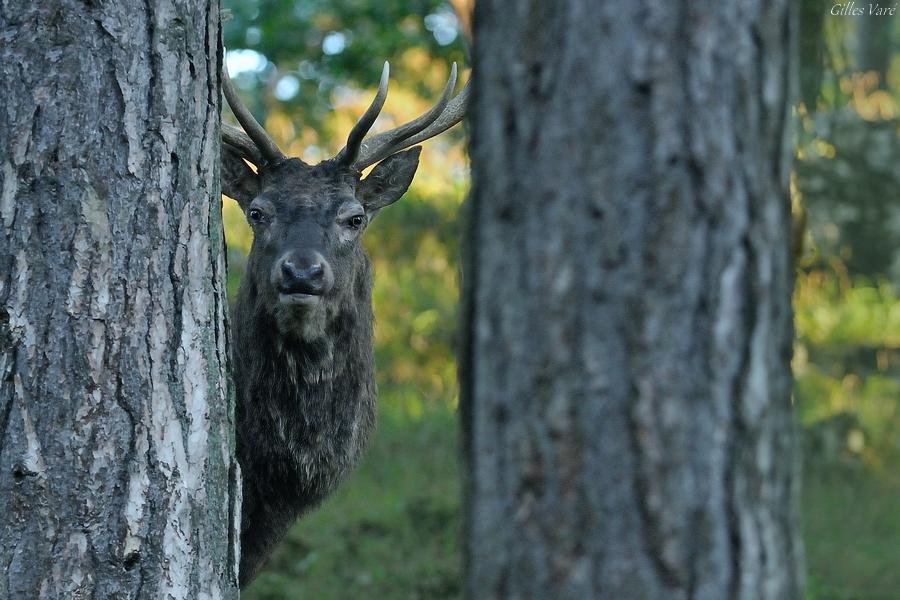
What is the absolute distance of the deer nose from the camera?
5.05m

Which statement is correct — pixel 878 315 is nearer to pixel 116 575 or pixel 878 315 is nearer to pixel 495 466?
pixel 116 575

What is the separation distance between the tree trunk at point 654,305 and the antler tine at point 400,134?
4187mm

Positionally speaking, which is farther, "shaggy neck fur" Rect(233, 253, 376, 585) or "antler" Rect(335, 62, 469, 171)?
"antler" Rect(335, 62, 469, 171)

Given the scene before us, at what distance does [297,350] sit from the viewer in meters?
5.18

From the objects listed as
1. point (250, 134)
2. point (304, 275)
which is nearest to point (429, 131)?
point (250, 134)

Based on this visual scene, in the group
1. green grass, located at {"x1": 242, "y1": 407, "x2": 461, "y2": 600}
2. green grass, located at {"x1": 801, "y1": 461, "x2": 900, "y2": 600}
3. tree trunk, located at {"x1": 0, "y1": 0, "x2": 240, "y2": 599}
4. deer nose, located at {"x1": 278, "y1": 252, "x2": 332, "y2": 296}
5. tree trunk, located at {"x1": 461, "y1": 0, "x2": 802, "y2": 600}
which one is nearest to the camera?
tree trunk, located at {"x1": 461, "y1": 0, "x2": 802, "y2": 600}

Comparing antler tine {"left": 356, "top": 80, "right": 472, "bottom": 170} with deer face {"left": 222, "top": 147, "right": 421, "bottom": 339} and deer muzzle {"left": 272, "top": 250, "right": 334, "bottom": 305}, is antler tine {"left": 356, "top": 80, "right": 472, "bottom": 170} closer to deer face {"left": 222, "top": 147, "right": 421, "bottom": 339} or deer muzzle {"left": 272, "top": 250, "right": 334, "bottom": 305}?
deer face {"left": 222, "top": 147, "right": 421, "bottom": 339}

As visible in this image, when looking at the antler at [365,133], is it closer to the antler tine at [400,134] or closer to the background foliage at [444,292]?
the antler tine at [400,134]

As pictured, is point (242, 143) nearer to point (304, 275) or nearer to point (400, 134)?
point (400, 134)

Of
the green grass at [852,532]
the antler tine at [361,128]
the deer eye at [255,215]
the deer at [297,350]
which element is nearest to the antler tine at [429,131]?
the antler tine at [361,128]

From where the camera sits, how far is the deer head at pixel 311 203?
202 inches

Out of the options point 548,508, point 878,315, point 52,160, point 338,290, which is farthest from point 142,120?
point 878,315

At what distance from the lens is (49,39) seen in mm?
3602

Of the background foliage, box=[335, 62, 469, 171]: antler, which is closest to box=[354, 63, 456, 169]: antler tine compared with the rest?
box=[335, 62, 469, 171]: antler
